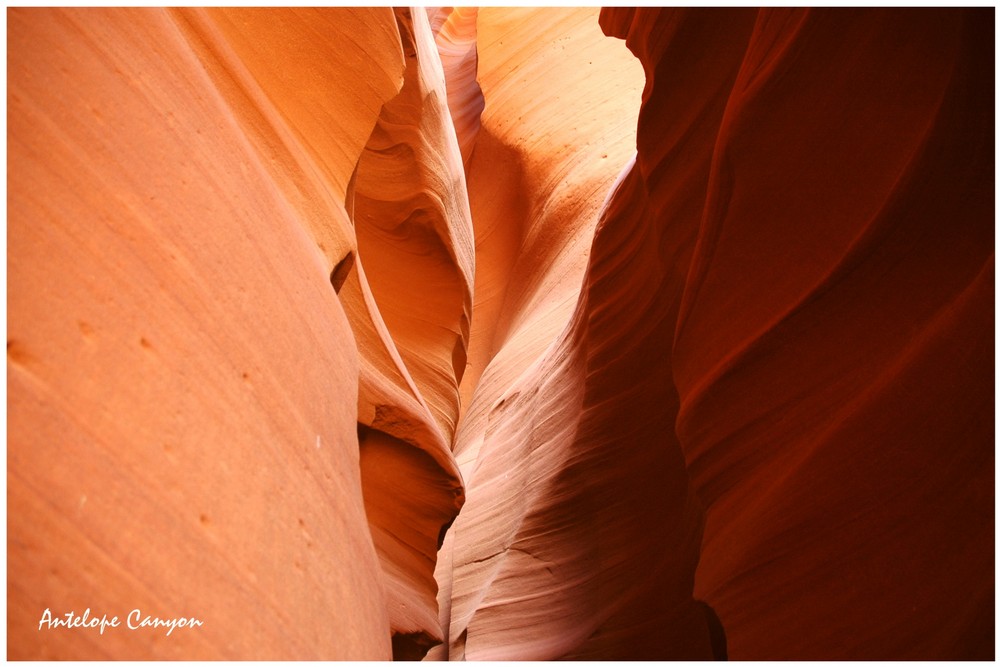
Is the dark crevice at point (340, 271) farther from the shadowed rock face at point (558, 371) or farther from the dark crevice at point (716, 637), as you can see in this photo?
the dark crevice at point (716, 637)

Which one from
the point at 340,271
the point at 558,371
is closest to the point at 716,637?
the point at 558,371

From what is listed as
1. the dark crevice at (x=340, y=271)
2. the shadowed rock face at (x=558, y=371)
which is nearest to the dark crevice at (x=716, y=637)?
the shadowed rock face at (x=558, y=371)

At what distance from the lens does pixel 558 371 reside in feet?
17.4

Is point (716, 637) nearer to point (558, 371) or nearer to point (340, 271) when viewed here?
point (558, 371)

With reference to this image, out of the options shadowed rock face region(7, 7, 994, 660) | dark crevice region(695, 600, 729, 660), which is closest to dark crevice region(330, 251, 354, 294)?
shadowed rock face region(7, 7, 994, 660)

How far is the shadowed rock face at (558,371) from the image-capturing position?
4.89 ft

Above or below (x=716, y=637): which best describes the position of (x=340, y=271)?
above

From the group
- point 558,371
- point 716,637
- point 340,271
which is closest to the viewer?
point 340,271

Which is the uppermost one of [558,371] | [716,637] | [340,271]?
[340,271]

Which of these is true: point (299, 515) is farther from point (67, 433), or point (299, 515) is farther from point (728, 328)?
point (728, 328)

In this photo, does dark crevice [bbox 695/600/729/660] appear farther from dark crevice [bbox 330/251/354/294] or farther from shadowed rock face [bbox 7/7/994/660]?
dark crevice [bbox 330/251/354/294]

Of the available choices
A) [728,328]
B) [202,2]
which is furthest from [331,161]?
[728,328]

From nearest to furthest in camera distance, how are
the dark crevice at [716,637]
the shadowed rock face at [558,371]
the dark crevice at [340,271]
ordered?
1. the shadowed rock face at [558,371]
2. the dark crevice at [340,271]
3. the dark crevice at [716,637]

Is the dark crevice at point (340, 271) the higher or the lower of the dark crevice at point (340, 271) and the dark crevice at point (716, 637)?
the higher
